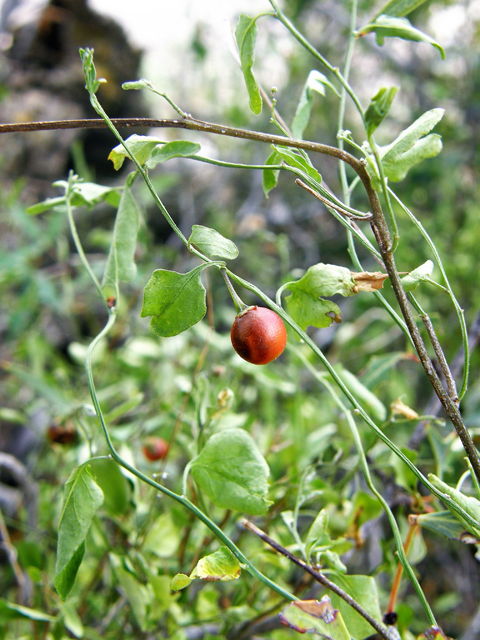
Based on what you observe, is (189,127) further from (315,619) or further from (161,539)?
(161,539)

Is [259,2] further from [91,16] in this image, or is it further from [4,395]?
[4,395]

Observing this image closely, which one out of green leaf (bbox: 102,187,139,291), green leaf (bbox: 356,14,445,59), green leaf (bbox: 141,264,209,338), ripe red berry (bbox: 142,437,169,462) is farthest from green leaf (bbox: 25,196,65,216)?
ripe red berry (bbox: 142,437,169,462)

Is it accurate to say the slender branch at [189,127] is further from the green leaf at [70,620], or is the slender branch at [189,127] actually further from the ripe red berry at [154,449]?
the ripe red berry at [154,449]

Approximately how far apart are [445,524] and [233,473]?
0.55 ft

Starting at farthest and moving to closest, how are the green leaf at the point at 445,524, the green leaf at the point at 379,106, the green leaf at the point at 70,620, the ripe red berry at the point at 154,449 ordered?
the ripe red berry at the point at 154,449 < the green leaf at the point at 70,620 < the green leaf at the point at 445,524 < the green leaf at the point at 379,106

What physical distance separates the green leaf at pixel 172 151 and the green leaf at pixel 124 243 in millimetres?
78

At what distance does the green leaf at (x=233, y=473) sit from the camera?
1.07ft

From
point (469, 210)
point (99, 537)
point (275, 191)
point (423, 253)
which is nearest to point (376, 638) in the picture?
point (99, 537)

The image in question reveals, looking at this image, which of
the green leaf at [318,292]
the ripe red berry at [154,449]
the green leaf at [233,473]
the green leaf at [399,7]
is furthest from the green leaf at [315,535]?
the ripe red berry at [154,449]

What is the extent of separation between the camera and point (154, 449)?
80 cm

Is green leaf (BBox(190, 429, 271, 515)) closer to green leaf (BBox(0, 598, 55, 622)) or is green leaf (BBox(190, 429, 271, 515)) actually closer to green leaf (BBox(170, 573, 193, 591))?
green leaf (BBox(170, 573, 193, 591))

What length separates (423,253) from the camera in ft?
3.83

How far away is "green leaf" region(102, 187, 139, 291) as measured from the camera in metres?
0.37

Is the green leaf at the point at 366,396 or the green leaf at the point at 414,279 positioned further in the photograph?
the green leaf at the point at 366,396
